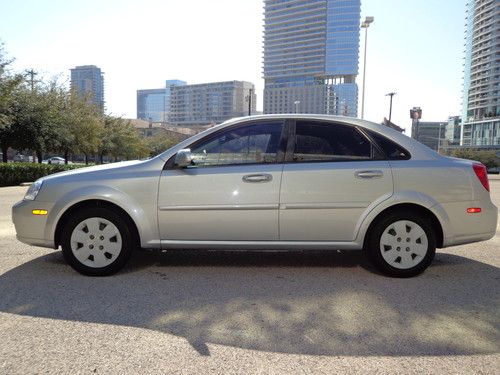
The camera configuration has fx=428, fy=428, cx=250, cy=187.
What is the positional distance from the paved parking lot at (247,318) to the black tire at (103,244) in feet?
0.45

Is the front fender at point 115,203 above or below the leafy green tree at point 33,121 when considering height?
below

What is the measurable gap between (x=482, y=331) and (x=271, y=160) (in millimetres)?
2401

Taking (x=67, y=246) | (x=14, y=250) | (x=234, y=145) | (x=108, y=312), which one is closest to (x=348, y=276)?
(x=234, y=145)

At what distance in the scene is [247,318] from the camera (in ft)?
11.1

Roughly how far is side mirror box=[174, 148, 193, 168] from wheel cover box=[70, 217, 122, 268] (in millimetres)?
939

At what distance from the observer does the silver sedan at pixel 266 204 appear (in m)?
4.36

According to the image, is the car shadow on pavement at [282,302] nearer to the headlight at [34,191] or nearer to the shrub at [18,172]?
the headlight at [34,191]

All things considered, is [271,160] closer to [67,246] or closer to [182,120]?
[67,246]

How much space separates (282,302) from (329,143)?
1.76 metres

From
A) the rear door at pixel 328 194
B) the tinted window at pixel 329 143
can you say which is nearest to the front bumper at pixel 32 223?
the rear door at pixel 328 194

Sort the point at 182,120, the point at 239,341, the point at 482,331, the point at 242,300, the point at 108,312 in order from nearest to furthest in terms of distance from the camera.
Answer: the point at 239,341 → the point at 482,331 → the point at 108,312 → the point at 242,300 → the point at 182,120

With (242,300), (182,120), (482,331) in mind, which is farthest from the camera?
(182,120)

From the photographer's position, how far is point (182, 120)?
131250mm

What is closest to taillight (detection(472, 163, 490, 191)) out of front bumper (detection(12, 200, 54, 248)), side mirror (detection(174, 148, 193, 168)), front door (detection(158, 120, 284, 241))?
front door (detection(158, 120, 284, 241))
